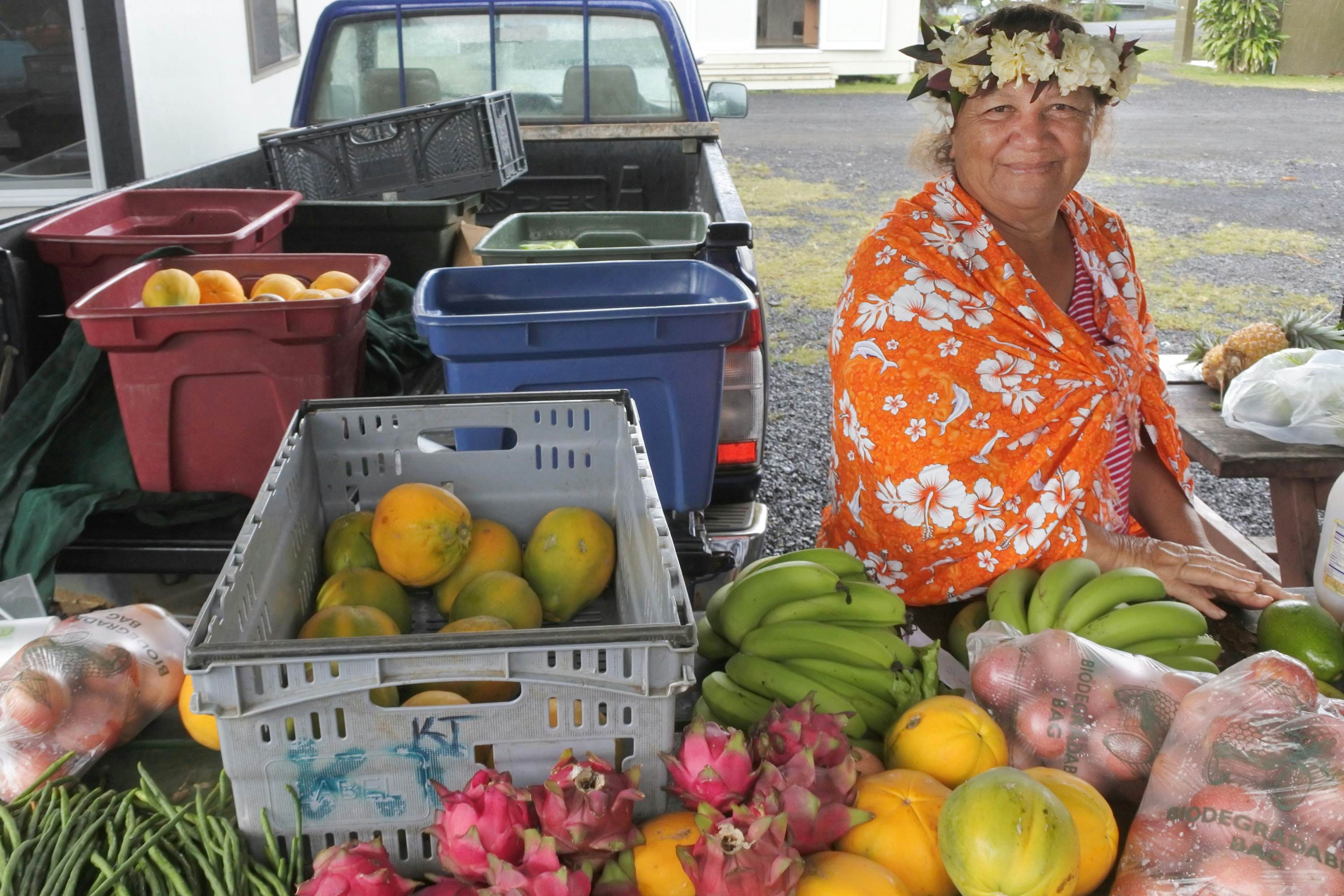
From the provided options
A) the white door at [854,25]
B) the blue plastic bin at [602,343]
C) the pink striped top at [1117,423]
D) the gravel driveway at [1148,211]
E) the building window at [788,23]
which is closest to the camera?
the blue plastic bin at [602,343]

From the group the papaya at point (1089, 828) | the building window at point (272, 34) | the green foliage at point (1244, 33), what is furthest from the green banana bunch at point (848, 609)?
the green foliage at point (1244, 33)

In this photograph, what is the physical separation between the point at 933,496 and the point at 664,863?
1.36 metres

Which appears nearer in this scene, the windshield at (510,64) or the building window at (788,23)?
the windshield at (510,64)

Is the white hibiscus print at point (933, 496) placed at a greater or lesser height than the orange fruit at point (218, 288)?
lesser

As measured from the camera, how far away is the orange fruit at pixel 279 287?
2379mm

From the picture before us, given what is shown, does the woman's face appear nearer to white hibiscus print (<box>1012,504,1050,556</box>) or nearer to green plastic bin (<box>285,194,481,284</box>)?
white hibiscus print (<box>1012,504,1050,556</box>)

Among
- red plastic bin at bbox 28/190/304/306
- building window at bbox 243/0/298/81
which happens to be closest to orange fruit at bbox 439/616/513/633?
red plastic bin at bbox 28/190/304/306

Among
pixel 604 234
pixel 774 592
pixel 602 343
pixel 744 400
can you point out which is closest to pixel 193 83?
pixel 604 234

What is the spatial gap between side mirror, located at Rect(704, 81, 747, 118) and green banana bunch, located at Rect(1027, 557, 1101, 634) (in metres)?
3.46

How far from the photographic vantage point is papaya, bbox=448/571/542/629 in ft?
4.84

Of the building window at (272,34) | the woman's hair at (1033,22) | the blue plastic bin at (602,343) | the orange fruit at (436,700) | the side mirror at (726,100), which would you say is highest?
the building window at (272,34)

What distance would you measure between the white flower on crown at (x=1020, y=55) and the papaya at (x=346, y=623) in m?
1.76

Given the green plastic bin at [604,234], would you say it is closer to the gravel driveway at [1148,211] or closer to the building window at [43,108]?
the gravel driveway at [1148,211]

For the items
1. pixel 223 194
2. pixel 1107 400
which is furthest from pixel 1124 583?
pixel 223 194
